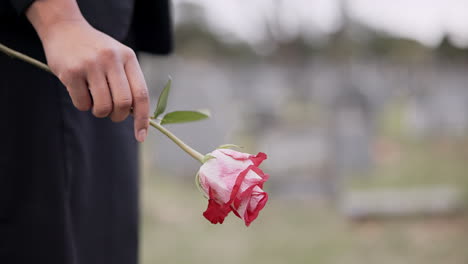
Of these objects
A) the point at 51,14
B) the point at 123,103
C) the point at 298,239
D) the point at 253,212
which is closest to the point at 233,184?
the point at 253,212

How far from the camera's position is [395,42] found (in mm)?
16156

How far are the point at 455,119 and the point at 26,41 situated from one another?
7699 millimetres

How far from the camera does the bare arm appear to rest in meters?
0.53

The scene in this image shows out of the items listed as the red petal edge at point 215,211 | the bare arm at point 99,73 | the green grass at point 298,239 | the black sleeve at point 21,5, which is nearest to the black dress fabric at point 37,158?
the black sleeve at point 21,5

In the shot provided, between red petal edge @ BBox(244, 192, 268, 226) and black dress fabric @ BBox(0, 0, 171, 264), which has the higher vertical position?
red petal edge @ BBox(244, 192, 268, 226)

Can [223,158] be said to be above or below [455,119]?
below

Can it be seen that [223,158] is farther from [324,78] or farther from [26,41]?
[324,78]

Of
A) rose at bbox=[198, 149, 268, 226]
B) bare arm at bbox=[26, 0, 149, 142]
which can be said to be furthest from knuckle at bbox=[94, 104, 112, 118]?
rose at bbox=[198, 149, 268, 226]

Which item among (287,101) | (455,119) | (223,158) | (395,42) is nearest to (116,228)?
(223,158)

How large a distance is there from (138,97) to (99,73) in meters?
0.05

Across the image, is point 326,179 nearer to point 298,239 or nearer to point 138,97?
point 298,239

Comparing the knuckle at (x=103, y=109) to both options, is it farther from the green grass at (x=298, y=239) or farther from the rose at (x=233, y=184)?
the green grass at (x=298, y=239)

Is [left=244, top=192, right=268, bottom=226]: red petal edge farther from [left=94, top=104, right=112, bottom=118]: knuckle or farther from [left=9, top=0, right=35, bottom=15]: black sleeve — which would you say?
[left=9, top=0, right=35, bottom=15]: black sleeve

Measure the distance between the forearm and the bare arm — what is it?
0.02 meters
